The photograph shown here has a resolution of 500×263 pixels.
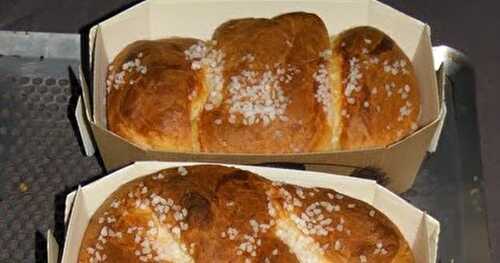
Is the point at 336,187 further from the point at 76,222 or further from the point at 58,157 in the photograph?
the point at 58,157

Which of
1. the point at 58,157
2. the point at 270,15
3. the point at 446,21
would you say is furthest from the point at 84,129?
the point at 446,21

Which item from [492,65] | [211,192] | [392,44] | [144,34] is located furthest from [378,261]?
[492,65]

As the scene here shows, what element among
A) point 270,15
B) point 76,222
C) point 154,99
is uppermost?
point 270,15

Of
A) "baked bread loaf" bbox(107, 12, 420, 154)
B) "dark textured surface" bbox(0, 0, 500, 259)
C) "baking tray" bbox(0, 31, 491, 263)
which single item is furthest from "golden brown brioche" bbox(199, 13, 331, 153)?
"dark textured surface" bbox(0, 0, 500, 259)

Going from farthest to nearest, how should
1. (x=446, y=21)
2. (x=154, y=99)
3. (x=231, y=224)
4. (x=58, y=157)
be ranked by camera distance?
(x=446, y=21) < (x=58, y=157) < (x=154, y=99) < (x=231, y=224)

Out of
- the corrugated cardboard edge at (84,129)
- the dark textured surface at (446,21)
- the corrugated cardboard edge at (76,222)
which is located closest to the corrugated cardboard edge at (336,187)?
the corrugated cardboard edge at (76,222)

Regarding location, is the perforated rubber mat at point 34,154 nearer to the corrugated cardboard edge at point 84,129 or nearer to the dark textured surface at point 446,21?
the corrugated cardboard edge at point 84,129
